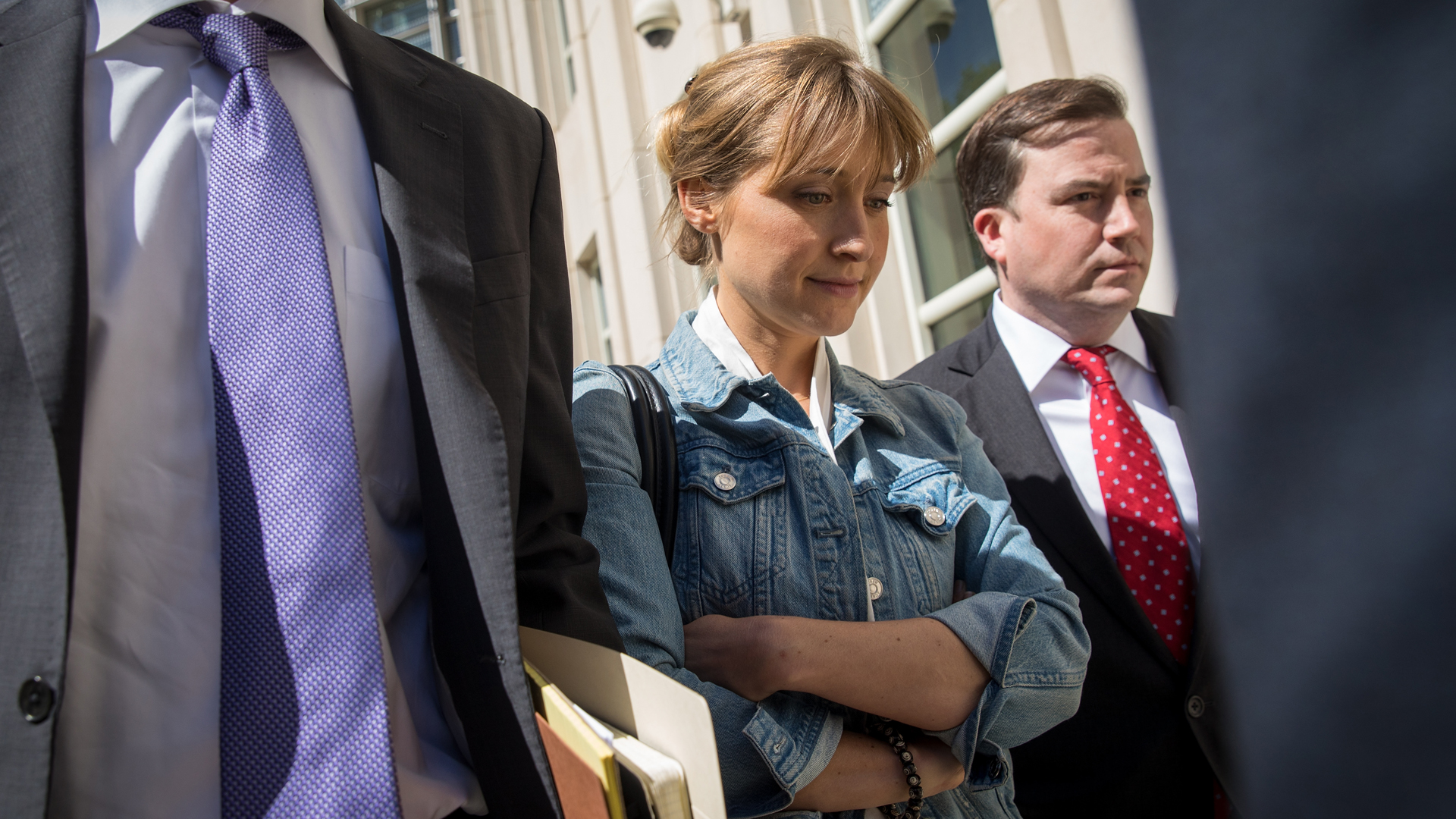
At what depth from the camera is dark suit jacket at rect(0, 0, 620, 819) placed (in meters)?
1.00

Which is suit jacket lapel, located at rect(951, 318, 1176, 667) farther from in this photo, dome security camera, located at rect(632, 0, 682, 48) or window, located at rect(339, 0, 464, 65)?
window, located at rect(339, 0, 464, 65)

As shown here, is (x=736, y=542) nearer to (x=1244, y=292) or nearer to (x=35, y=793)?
(x=35, y=793)

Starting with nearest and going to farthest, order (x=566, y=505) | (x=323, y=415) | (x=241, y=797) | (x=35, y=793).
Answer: (x=35, y=793)
(x=241, y=797)
(x=323, y=415)
(x=566, y=505)

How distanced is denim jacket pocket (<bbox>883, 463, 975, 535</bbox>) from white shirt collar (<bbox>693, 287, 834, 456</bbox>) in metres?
0.17

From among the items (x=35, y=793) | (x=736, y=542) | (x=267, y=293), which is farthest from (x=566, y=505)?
(x=35, y=793)

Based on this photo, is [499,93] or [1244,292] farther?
[499,93]

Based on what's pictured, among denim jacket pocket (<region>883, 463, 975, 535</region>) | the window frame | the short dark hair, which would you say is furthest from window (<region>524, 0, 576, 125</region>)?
denim jacket pocket (<region>883, 463, 975, 535</region>)

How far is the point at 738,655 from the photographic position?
1561 mm

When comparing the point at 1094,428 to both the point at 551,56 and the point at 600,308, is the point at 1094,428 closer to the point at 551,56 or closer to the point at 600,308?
the point at 600,308

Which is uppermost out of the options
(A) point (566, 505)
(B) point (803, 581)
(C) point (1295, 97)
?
(C) point (1295, 97)

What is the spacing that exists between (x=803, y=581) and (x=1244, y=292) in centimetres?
142

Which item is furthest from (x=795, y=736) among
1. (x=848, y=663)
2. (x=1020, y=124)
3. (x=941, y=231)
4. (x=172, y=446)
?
(x=941, y=231)

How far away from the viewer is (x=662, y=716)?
104cm

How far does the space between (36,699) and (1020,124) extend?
296cm
